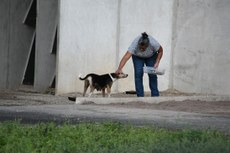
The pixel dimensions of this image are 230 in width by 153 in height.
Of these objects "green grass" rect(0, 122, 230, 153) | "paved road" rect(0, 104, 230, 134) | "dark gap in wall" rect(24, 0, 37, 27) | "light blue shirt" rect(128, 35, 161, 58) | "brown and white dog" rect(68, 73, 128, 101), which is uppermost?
"dark gap in wall" rect(24, 0, 37, 27)

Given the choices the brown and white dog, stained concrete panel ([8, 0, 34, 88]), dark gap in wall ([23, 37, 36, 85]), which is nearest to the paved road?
the brown and white dog

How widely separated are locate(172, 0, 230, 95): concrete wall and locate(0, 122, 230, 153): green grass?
9.46 meters

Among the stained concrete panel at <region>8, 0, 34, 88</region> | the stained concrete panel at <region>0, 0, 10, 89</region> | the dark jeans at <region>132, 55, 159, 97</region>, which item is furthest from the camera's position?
the stained concrete panel at <region>8, 0, 34, 88</region>

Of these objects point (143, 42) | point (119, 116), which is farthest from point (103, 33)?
point (119, 116)

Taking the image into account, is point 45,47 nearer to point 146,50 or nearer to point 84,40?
point 84,40

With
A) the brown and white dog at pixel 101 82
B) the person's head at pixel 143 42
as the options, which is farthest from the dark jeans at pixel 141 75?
the brown and white dog at pixel 101 82

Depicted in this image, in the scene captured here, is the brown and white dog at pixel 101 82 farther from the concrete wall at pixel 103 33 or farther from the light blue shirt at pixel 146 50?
the concrete wall at pixel 103 33

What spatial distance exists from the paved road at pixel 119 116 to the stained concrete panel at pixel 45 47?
7.59 meters

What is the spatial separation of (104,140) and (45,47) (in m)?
13.0

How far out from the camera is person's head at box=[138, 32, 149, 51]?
15.5m

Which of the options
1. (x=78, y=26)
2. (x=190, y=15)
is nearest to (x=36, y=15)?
(x=78, y=26)

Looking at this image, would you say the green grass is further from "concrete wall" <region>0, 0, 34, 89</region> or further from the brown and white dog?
"concrete wall" <region>0, 0, 34, 89</region>

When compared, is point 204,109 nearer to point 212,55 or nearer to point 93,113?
point 93,113

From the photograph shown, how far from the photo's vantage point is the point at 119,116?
36.7 feet
